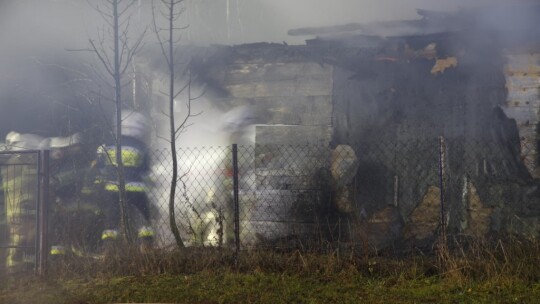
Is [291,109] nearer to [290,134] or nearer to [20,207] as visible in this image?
[290,134]

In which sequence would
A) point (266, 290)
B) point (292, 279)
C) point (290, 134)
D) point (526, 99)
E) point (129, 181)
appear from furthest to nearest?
point (290, 134) < point (129, 181) < point (526, 99) < point (292, 279) < point (266, 290)

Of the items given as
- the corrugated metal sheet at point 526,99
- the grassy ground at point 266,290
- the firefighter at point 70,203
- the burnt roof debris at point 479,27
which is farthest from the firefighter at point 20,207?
the corrugated metal sheet at point 526,99

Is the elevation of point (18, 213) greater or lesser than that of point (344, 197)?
lesser

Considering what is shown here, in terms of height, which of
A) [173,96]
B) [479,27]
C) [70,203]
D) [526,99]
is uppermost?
[479,27]

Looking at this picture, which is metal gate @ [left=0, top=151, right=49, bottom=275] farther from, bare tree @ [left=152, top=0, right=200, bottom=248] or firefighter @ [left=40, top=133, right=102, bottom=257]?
bare tree @ [left=152, top=0, right=200, bottom=248]

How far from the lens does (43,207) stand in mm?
5145

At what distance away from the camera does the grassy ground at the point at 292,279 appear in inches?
159

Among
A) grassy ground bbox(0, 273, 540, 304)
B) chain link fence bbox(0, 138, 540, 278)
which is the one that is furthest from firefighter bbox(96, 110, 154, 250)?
grassy ground bbox(0, 273, 540, 304)

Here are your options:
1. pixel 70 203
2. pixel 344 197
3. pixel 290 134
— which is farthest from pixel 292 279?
pixel 70 203

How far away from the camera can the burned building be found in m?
6.37

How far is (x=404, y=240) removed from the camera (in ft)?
21.1

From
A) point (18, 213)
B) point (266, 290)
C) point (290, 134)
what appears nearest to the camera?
point (266, 290)

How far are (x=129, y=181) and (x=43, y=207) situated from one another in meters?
1.79

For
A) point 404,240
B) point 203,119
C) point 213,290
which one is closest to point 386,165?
point 404,240
